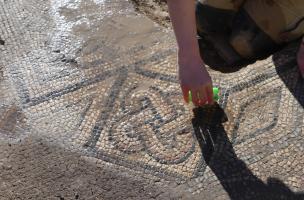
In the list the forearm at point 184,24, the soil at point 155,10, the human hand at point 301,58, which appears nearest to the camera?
the forearm at point 184,24

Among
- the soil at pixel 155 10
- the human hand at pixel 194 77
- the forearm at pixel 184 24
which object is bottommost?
the soil at pixel 155 10

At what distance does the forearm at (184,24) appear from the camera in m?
1.55

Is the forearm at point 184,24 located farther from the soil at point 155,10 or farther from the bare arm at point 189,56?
the soil at point 155,10

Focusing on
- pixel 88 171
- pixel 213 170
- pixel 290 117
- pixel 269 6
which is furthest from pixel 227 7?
pixel 88 171

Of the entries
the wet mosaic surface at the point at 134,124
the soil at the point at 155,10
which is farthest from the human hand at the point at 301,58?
the soil at the point at 155,10

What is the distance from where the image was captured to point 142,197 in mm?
1646

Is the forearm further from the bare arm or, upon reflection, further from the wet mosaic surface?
the wet mosaic surface

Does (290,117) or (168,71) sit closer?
(290,117)

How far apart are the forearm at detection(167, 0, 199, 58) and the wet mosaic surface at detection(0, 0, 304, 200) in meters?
0.33

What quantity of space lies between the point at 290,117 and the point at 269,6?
55 centimetres

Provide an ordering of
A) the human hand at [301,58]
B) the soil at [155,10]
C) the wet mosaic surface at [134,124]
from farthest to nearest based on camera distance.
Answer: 1. the soil at [155,10]
2. the human hand at [301,58]
3. the wet mosaic surface at [134,124]

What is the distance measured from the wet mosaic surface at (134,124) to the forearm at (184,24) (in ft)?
1.07

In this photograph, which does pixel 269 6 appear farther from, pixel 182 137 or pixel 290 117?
pixel 182 137

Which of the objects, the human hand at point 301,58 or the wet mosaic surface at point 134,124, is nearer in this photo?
the wet mosaic surface at point 134,124
